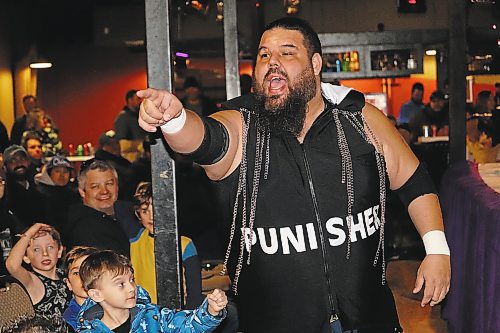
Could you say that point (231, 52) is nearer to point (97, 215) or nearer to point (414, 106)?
point (97, 215)

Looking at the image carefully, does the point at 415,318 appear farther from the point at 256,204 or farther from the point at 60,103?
the point at 60,103

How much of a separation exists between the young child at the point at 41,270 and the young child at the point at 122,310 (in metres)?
0.70

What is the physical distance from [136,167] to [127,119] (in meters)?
4.31

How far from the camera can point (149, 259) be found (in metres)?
4.92

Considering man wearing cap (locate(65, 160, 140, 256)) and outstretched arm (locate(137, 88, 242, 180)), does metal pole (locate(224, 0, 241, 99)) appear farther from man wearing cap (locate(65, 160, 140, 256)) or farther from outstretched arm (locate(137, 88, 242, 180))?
outstretched arm (locate(137, 88, 242, 180))

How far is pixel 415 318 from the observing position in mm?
7066

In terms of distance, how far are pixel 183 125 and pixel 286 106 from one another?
1.70ft

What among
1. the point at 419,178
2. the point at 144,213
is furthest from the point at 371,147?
the point at 144,213

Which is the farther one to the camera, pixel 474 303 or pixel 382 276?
pixel 474 303

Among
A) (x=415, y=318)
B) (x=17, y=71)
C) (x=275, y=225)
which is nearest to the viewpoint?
(x=275, y=225)

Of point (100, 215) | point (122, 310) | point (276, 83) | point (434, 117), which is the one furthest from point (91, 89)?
point (276, 83)

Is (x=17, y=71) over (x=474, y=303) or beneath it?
over

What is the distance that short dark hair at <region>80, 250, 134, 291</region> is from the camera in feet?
12.1

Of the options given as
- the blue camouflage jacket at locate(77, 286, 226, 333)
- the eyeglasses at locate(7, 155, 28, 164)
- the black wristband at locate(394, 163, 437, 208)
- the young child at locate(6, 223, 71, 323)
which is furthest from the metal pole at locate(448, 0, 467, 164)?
the blue camouflage jacket at locate(77, 286, 226, 333)
